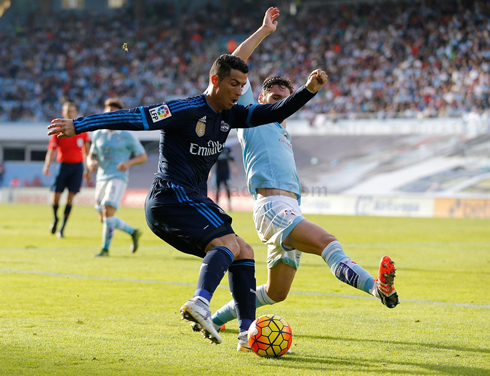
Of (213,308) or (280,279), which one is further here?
(213,308)

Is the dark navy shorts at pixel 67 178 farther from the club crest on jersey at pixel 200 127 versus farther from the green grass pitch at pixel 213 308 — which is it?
the club crest on jersey at pixel 200 127

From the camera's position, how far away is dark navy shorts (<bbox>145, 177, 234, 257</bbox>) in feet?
15.3

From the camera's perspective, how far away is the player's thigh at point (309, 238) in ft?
16.5

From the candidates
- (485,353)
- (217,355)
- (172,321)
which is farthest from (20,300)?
(485,353)

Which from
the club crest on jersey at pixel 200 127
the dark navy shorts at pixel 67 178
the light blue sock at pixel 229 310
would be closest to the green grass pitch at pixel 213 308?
the light blue sock at pixel 229 310

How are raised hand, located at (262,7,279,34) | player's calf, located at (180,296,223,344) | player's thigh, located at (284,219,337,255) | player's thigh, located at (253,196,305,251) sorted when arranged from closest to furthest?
1. player's calf, located at (180,296,223,344)
2. player's thigh, located at (284,219,337,255)
3. player's thigh, located at (253,196,305,251)
4. raised hand, located at (262,7,279,34)

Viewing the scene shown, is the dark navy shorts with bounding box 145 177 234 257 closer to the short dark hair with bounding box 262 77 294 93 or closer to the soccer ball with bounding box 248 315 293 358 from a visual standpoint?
the soccer ball with bounding box 248 315 293 358

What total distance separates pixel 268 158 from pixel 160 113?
1153 millimetres

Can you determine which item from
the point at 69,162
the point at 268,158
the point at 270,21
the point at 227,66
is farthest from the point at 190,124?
the point at 69,162

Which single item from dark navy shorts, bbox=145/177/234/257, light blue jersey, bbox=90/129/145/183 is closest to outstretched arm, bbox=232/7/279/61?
dark navy shorts, bbox=145/177/234/257

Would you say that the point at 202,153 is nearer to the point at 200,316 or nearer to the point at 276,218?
the point at 276,218

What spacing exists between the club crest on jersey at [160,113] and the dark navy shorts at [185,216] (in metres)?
0.43

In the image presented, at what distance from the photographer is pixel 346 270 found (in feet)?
15.7

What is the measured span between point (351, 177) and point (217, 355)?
29.9 metres
